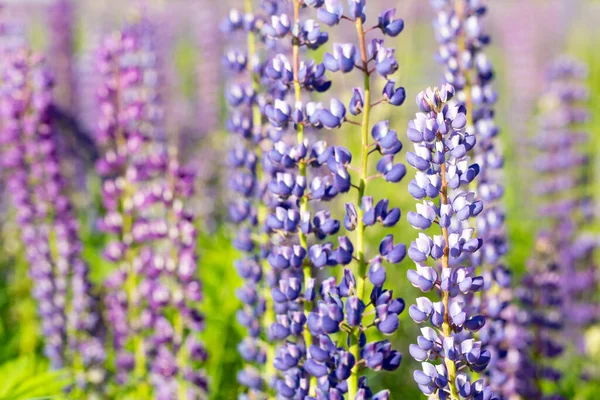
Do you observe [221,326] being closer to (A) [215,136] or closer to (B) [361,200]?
(B) [361,200]

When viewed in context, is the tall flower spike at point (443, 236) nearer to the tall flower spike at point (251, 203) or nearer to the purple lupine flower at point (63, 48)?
the tall flower spike at point (251, 203)

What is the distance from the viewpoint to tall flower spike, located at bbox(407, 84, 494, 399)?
155 cm

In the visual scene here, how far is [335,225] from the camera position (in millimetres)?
1777

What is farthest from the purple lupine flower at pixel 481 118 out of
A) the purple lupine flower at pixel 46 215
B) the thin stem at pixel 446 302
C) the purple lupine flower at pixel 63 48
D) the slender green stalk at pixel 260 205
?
the purple lupine flower at pixel 63 48

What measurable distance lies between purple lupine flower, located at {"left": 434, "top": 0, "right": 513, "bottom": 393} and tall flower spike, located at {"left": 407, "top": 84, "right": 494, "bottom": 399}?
29.4 inches

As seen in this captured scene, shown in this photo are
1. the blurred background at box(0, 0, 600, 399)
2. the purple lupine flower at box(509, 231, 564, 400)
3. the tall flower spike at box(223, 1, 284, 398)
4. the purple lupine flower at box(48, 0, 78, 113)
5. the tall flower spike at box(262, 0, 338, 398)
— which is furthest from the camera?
the purple lupine flower at box(48, 0, 78, 113)

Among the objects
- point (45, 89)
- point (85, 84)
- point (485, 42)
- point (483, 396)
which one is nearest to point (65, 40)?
point (85, 84)

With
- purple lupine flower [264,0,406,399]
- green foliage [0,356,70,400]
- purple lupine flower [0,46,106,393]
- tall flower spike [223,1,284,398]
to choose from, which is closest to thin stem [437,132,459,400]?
purple lupine flower [264,0,406,399]

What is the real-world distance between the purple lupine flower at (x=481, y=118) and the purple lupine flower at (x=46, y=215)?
1.67 meters

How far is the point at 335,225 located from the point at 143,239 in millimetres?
1322

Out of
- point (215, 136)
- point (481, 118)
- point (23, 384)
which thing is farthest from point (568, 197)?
point (23, 384)

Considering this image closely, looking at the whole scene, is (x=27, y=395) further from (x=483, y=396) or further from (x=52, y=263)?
(x=483, y=396)

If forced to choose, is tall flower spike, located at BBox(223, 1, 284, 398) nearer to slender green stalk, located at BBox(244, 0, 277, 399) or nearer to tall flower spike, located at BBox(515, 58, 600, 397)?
slender green stalk, located at BBox(244, 0, 277, 399)

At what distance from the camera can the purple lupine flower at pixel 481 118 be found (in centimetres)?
235
